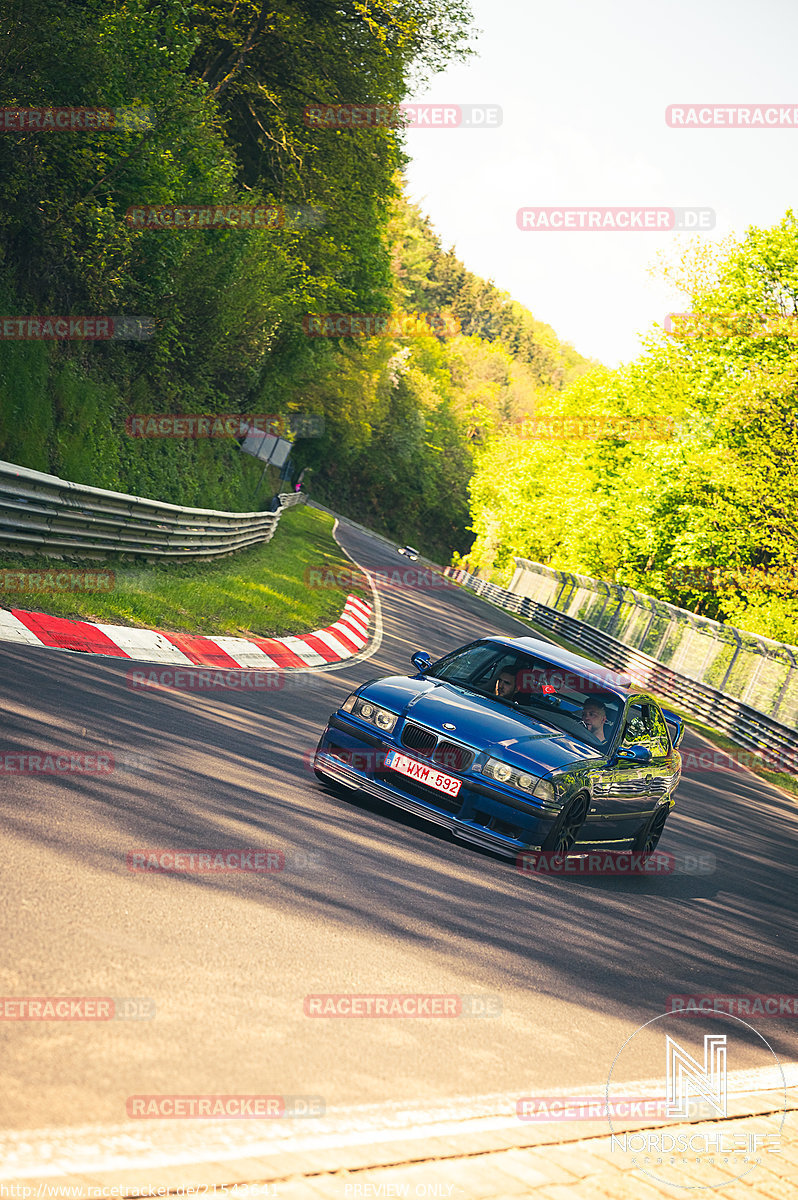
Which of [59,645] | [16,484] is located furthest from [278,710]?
[16,484]

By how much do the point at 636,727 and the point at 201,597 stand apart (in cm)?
852

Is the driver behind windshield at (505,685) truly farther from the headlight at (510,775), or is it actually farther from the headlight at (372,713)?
the headlight at (510,775)

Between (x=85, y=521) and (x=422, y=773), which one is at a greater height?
(x=85, y=521)

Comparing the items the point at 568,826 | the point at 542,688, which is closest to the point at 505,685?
the point at 542,688

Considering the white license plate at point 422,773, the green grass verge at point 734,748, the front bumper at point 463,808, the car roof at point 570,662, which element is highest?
the car roof at point 570,662

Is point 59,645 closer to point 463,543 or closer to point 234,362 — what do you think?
point 234,362

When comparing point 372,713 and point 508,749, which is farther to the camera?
point 372,713

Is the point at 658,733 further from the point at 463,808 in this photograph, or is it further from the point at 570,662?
the point at 463,808

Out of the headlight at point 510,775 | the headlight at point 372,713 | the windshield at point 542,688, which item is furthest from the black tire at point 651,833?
the headlight at point 372,713

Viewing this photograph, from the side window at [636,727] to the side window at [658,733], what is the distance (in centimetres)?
11

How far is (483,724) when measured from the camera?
27.1ft

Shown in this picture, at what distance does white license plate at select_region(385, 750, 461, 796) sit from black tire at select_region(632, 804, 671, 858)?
279 centimetres

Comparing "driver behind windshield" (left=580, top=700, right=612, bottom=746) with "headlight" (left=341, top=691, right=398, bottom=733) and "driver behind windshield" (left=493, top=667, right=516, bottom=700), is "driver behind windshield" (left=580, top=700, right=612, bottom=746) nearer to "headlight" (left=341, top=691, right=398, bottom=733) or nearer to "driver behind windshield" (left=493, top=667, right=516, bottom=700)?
"driver behind windshield" (left=493, top=667, right=516, bottom=700)

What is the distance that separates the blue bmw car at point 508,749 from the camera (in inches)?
312
